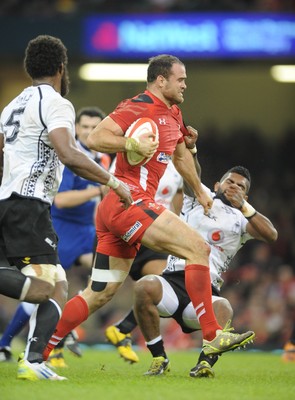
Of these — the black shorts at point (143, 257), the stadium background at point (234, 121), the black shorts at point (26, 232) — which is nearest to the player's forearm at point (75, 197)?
the black shorts at point (143, 257)

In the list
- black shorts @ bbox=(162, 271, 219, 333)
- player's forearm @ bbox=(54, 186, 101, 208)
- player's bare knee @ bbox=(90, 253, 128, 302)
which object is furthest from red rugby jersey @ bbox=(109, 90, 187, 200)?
player's forearm @ bbox=(54, 186, 101, 208)

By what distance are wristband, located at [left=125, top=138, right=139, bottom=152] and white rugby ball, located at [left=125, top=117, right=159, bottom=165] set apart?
0.05 meters

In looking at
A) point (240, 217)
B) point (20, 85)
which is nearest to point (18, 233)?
point (240, 217)

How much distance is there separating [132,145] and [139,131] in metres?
0.16

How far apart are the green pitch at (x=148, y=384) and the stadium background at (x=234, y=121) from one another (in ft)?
16.0

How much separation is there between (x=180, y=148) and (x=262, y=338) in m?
8.18

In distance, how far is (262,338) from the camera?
51.0 feet

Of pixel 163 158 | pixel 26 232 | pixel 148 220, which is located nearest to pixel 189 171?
pixel 163 158

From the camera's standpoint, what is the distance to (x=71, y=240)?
10156 millimetres

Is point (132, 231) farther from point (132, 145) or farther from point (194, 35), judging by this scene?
point (194, 35)

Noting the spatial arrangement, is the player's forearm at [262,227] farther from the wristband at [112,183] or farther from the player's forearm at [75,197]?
the player's forearm at [75,197]

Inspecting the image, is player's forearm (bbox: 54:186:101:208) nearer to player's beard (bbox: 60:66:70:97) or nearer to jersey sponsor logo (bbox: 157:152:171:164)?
jersey sponsor logo (bbox: 157:152:171:164)

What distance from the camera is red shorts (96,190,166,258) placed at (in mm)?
7090

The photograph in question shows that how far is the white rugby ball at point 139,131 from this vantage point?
7.22 metres
